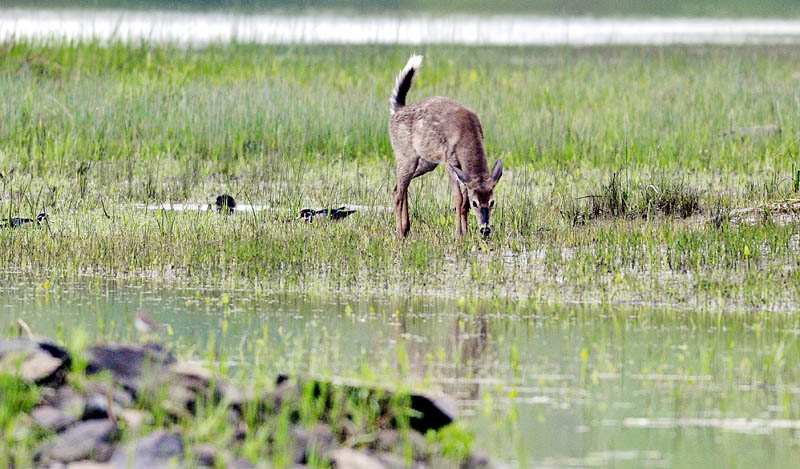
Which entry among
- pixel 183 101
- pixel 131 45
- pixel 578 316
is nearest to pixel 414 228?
pixel 578 316

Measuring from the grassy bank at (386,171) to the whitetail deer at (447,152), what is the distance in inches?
11.9

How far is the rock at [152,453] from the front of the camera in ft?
17.9

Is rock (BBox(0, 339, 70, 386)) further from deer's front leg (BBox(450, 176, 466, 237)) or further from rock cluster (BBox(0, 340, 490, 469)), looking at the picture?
deer's front leg (BBox(450, 176, 466, 237))

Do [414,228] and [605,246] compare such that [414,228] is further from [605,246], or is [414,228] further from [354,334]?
[354,334]

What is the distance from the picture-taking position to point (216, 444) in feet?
18.7

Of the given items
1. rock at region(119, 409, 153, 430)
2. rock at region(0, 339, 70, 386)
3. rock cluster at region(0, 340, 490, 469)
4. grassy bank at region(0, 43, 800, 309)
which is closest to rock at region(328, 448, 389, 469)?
rock cluster at region(0, 340, 490, 469)

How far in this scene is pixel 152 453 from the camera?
5.52 metres

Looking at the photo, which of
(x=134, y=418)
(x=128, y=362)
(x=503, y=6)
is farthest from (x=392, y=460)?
(x=503, y=6)

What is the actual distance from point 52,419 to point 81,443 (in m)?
0.29

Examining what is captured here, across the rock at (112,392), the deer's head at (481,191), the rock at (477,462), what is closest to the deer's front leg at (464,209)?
the deer's head at (481,191)

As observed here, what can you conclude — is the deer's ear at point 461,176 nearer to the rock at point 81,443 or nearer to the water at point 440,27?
the rock at point 81,443

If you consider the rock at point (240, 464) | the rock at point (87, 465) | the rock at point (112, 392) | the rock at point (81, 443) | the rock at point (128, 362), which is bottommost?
the rock at point (87, 465)

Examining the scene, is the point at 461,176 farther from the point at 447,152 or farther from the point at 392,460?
the point at 392,460

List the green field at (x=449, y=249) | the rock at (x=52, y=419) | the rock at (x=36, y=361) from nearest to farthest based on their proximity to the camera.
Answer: the rock at (x=52, y=419), the rock at (x=36, y=361), the green field at (x=449, y=249)
